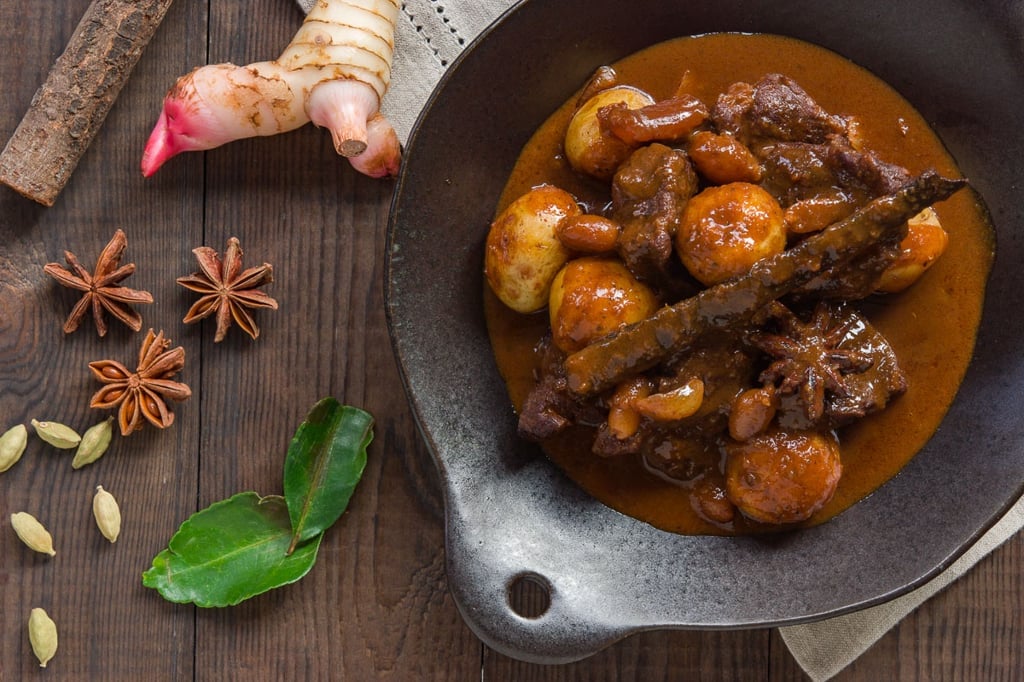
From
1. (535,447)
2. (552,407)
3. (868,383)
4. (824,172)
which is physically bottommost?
(535,447)

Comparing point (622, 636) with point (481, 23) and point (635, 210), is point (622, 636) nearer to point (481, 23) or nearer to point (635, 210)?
point (635, 210)

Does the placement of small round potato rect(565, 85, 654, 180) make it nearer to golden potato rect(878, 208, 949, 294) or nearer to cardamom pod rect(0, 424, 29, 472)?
golden potato rect(878, 208, 949, 294)

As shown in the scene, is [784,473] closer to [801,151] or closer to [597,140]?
[801,151]

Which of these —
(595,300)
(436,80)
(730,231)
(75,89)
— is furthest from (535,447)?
(75,89)

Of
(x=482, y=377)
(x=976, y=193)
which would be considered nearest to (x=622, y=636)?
(x=482, y=377)

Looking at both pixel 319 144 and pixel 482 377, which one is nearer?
pixel 482 377

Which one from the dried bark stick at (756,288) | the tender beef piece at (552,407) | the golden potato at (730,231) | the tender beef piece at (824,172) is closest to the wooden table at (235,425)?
the tender beef piece at (552,407)

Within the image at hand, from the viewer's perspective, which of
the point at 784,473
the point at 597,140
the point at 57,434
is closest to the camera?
the point at 784,473
